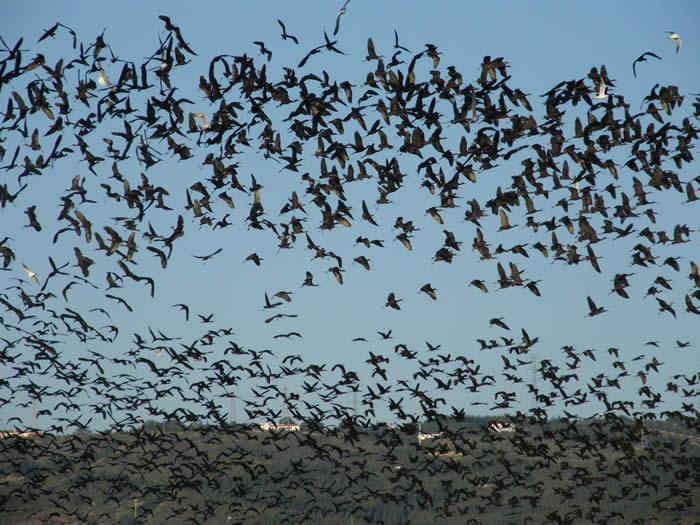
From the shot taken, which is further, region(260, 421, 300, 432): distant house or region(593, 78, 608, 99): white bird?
region(260, 421, 300, 432): distant house

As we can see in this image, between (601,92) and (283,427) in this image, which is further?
(283,427)

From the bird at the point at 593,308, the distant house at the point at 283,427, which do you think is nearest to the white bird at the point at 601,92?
the bird at the point at 593,308

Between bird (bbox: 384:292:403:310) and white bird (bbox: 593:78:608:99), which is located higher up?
white bird (bbox: 593:78:608:99)

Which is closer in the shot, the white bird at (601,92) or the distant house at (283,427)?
the white bird at (601,92)

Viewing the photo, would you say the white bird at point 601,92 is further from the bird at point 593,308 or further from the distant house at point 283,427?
the distant house at point 283,427

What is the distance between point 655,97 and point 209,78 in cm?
1145

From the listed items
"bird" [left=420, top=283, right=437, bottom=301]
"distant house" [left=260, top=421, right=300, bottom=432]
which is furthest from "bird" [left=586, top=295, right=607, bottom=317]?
"distant house" [left=260, top=421, right=300, bottom=432]

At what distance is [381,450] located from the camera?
150 feet

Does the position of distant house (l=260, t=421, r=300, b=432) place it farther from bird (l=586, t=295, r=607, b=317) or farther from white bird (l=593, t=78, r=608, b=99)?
white bird (l=593, t=78, r=608, b=99)

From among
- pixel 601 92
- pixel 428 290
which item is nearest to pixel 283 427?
pixel 428 290

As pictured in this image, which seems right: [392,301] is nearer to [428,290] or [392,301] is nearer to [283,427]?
[428,290]

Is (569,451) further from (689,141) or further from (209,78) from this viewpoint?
(209,78)

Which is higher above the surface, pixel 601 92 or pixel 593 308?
pixel 601 92

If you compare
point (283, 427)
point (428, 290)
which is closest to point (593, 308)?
point (428, 290)
